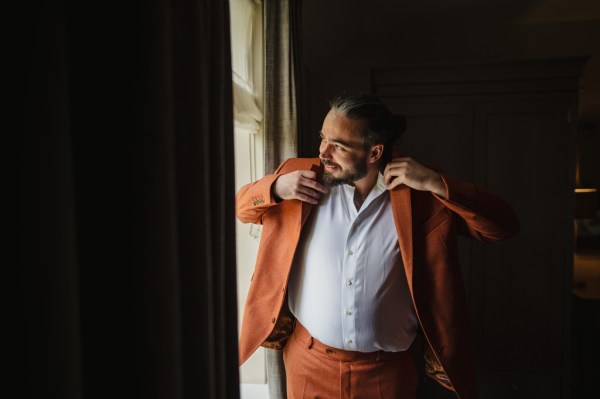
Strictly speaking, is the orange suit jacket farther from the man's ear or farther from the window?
the window

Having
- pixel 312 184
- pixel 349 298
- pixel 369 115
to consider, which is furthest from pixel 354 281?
pixel 369 115

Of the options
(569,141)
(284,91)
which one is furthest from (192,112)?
(569,141)

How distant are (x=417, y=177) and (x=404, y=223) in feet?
0.53

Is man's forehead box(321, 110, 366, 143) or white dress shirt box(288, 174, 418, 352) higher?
man's forehead box(321, 110, 366, 143)

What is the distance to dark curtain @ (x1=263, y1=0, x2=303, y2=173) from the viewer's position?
1.66 metres

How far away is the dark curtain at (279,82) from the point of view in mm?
1657

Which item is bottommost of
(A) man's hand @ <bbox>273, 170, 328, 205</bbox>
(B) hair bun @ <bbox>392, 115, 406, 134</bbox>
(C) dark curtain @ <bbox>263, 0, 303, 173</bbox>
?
(A) man's hand @ <bbox>273, 170, 328, 205</bbox>

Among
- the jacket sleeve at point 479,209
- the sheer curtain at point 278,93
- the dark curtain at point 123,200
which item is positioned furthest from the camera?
the sheer curtain at point 278,93

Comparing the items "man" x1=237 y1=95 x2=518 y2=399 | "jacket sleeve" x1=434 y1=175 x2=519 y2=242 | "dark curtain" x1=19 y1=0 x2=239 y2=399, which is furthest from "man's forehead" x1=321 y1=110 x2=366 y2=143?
"dark curtain" x1=19 y1=0 x2=239 y2=399

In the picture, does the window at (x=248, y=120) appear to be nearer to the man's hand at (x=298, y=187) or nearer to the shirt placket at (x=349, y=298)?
the man's hand at (x=298, y=187)

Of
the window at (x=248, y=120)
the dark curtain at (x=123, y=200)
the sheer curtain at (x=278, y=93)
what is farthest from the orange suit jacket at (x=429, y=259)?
the dark curtain at (x=123, y=200)

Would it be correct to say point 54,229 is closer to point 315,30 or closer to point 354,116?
point 354,116

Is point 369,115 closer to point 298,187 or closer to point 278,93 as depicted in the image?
point 298,187

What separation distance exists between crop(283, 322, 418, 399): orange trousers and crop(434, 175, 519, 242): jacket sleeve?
529 mm
